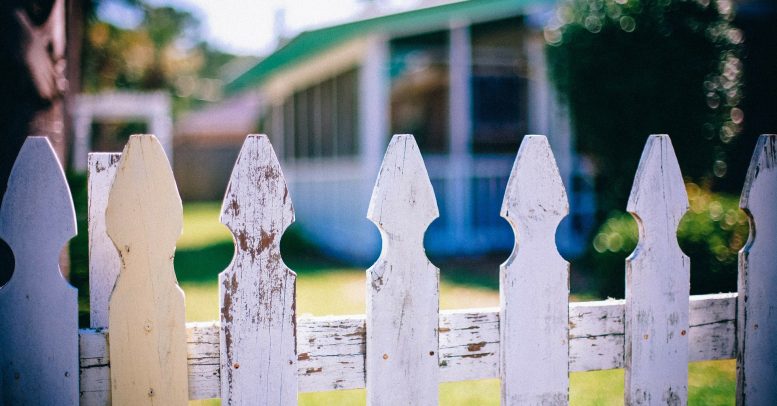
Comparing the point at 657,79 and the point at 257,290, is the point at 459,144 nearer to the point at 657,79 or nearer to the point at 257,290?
the point at 657,79

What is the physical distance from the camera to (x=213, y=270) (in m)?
8.23

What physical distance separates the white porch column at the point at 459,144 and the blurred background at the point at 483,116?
28 mm

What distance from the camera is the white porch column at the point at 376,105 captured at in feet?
28.6

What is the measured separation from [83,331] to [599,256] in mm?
4856

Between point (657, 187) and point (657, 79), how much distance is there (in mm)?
4942

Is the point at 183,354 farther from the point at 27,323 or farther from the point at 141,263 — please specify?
the point at 27,323

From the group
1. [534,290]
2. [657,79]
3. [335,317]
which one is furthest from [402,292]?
[657,79]

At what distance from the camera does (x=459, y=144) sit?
8969mm

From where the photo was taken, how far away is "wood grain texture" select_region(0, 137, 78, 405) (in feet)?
5.27

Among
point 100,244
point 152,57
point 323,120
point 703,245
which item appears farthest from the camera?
point 152,57

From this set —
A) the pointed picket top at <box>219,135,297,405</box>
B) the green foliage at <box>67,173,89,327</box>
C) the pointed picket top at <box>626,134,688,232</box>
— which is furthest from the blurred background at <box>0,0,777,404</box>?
the pointed picket top at <box>626,134,688,232</box>

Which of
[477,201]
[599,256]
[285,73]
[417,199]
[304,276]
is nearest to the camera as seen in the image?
[417,199]

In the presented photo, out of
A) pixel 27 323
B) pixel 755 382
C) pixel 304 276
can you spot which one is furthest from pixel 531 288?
pixel 304 276

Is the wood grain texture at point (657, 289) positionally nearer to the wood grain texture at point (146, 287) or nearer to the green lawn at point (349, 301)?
the green lawn at point (349, 301)
